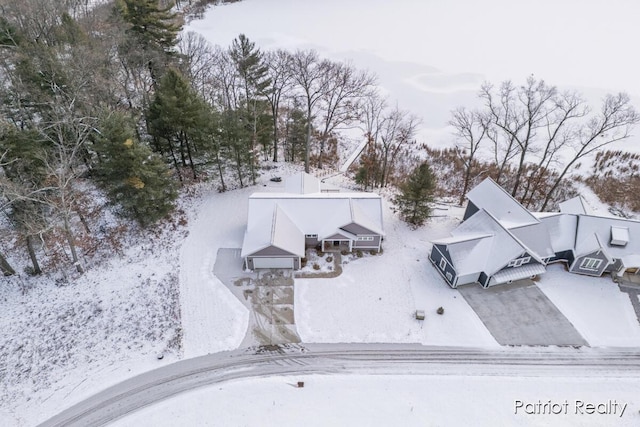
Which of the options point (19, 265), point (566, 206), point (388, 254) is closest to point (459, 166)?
point (566, 206)

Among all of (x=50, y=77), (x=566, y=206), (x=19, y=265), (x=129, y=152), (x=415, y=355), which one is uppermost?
(x=50, y=77)

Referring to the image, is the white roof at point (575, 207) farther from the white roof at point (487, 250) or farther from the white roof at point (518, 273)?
the white roof at point (487, 250)

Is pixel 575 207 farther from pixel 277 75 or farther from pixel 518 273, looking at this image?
pixel 277 75

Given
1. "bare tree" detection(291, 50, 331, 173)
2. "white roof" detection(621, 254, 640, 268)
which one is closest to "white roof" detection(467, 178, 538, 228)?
"white roof" detection(621, 254, 640, 268)

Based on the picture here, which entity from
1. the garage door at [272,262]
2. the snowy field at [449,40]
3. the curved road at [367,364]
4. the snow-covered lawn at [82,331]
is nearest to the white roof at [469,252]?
the curved road at [367,364]

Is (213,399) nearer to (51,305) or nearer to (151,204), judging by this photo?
(51,305)

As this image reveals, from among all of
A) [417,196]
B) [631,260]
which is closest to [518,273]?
[631,260]

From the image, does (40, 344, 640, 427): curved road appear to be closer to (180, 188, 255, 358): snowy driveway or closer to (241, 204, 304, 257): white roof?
(180, 188, 255, 358): snowy driveway
